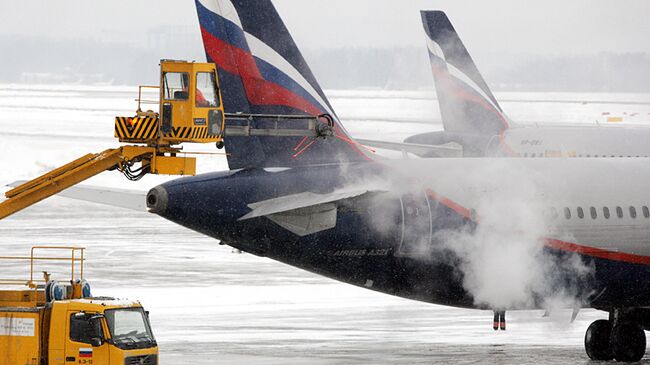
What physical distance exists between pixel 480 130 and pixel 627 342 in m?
28.7

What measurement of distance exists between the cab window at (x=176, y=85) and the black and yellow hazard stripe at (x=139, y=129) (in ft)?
2.17

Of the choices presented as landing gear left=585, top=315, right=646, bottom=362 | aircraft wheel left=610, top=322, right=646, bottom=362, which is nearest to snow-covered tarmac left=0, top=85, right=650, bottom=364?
landing gear left=585, top=315, right=646, bottom=362

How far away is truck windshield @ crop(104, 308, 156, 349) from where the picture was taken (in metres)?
26.6

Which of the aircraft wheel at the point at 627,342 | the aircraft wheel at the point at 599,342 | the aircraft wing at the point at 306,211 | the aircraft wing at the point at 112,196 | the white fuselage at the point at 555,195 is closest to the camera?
the aircraft wing at the point at 306,211

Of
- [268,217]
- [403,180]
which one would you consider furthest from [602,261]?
[268,217]

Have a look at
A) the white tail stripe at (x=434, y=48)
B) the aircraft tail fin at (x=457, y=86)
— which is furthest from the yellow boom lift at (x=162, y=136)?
the white tail stripe at (x=434, y=48)

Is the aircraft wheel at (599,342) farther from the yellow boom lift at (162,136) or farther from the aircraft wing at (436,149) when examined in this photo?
the aircraft wing at (436,149)

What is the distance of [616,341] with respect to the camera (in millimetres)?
35250

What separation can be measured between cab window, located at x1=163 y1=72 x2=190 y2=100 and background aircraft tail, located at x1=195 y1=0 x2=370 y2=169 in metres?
3.64

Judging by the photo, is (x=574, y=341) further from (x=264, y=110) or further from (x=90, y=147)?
(x=90, y=147)

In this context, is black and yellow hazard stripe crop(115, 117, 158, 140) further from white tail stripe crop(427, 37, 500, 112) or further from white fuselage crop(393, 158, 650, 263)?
white tail stripe crop(427, 37, 500, 112)

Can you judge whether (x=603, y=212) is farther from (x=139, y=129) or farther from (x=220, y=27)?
(x=139, y=129)

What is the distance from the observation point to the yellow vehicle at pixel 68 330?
2639 cm

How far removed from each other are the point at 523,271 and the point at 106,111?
15812 cm
